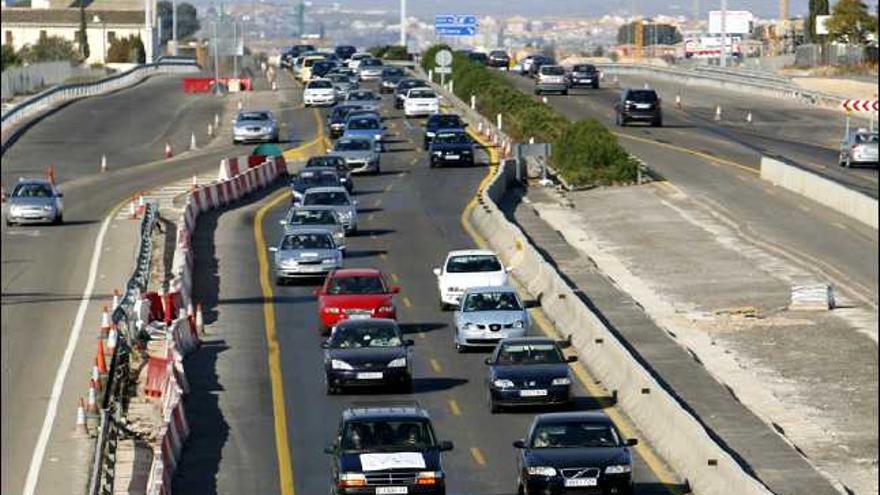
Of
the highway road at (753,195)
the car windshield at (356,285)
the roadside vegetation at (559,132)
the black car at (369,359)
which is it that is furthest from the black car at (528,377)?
the roadside vegetation at (559,132)

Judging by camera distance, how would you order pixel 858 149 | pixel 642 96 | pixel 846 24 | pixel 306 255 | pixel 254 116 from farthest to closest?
pixel 642 96 < pixel 254 116 < pixel 858 149 < pixel 306 255 < pixel 846 24

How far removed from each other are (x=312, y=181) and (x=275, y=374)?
1275 inches

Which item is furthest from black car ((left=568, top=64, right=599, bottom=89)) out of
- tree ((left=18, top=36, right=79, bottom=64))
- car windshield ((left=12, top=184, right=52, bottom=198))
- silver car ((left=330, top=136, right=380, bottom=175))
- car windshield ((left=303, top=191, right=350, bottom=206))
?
car windshield ((left=303, top=191, right=350, bottom=206))

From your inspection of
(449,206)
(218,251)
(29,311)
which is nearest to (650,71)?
(449,206)

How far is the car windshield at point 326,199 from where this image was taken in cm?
6994

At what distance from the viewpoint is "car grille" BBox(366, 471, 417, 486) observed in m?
30.6

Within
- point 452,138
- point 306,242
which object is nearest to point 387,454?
point 306,242

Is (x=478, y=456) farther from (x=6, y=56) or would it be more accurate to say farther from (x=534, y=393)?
(x=6, y=56)

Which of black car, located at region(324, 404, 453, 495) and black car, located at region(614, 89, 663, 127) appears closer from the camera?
black car, located at region(324, 404, 453, 495)

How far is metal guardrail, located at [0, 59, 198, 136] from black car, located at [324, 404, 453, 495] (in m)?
70.9

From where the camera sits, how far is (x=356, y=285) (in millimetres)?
50750

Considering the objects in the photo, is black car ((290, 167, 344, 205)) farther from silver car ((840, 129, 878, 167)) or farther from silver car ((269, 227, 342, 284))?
silver car ((840, 129, 878, 167))

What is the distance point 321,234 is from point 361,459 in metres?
28.6

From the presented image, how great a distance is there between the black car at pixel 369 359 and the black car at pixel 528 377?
2.17 meters
